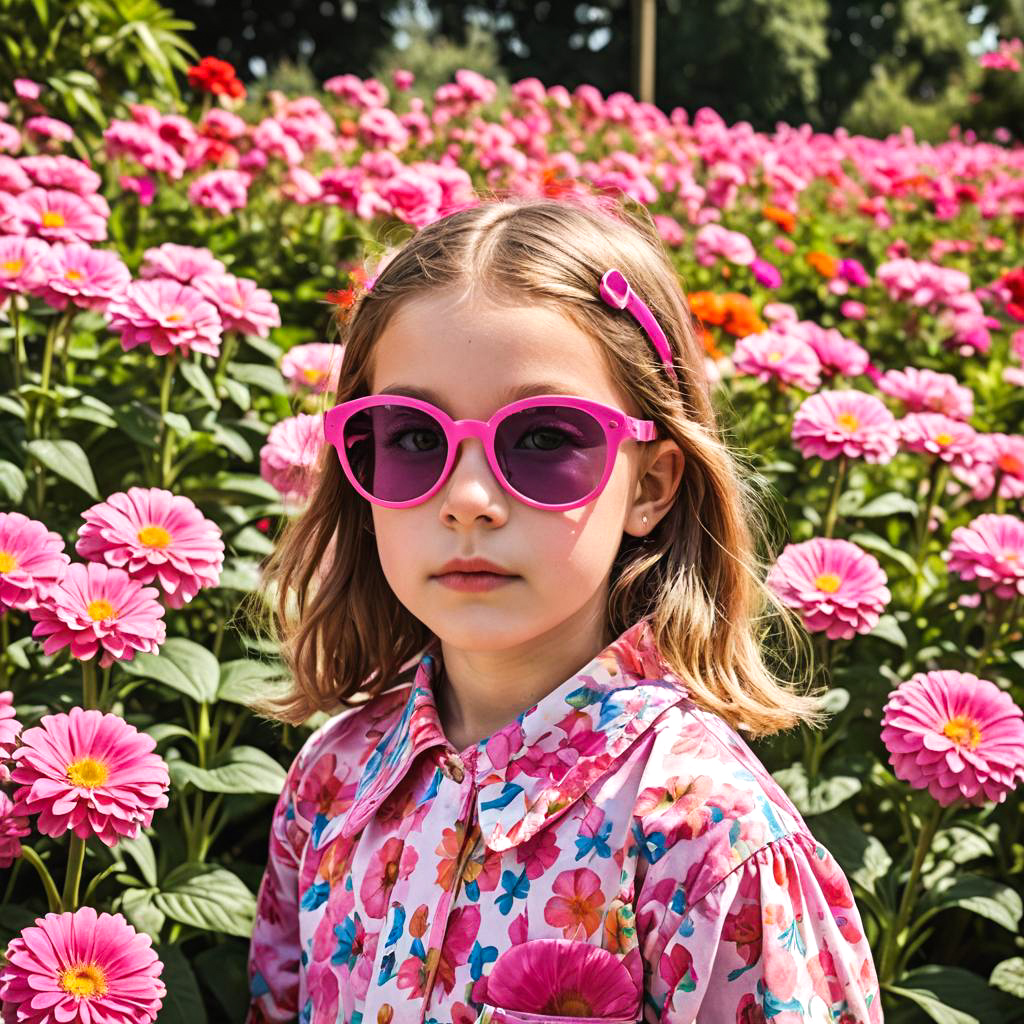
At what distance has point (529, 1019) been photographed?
1.33 metres

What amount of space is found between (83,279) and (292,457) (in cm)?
49

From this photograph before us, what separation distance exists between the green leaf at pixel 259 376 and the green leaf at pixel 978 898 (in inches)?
59.5

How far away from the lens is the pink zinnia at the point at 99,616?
1.63 meters

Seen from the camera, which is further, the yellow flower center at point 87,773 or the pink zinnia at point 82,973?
the yellow flower center at point 87,773

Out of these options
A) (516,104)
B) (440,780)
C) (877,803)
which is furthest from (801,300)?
(440,780)

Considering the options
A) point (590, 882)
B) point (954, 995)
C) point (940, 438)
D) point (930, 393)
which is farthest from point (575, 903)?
point (930, 393)

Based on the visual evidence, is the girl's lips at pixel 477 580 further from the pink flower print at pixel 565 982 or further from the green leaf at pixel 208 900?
the green leaf at pixel 208 900

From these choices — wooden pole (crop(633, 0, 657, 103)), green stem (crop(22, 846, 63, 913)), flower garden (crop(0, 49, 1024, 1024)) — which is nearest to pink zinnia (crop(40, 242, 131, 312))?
flower garden (crop(0, 49, 1024, 1024))

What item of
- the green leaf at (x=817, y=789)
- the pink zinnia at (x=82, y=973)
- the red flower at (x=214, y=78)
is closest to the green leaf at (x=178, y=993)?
the pink zinnia at (x=82, y=973)

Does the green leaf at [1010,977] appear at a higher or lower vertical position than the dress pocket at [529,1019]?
lower

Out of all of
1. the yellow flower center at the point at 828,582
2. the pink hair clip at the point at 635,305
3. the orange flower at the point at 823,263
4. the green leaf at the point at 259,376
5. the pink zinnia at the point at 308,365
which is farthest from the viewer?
the orange flower at the point at 823,263

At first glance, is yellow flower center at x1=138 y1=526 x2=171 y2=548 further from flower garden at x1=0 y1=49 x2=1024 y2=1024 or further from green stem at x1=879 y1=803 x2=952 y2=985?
green stem at x1=879 y1=803 x2=952 y2=985

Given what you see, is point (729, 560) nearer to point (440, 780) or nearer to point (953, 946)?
point (440, 780)

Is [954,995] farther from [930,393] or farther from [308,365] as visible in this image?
[308,365]
